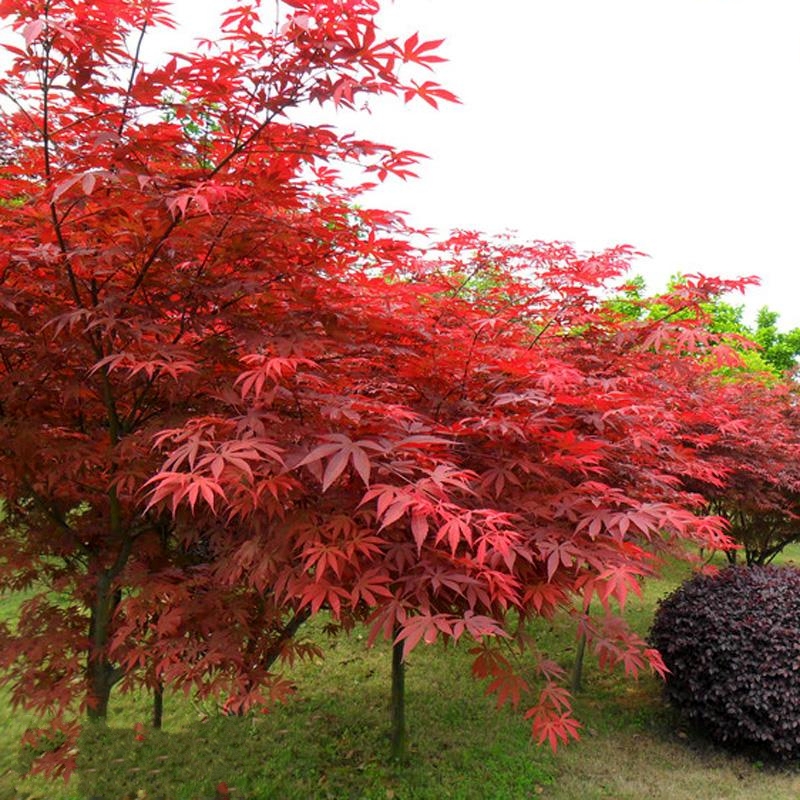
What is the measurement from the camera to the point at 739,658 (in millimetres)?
4938

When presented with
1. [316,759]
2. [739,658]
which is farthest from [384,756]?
[739,658]

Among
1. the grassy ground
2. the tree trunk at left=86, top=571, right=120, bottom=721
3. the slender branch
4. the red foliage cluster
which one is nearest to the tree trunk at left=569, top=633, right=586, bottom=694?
the grassy ground

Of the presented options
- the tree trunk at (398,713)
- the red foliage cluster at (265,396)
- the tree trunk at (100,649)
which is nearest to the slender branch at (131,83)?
the red foliage cluster at (265,396)

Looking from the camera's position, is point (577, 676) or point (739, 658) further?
point (577, 676)

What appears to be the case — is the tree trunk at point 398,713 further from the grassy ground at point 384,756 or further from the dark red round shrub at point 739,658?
the dark red round shrub at point 739,658

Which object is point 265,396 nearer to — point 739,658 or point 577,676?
point 739,658

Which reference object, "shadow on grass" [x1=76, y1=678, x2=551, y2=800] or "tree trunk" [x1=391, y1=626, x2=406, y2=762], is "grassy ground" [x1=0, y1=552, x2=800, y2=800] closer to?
"shadow on grass" [x1=76, y1=678, x2=551, y2=800]

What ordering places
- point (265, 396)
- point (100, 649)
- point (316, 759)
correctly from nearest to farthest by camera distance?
point (265, 396) → point (100, 649) → point (316, 759)

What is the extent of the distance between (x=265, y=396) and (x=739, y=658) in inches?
174

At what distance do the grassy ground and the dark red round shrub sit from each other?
0.31 m

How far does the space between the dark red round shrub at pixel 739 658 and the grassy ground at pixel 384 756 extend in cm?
31

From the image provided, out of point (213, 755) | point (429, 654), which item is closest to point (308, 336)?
point (213, 755)

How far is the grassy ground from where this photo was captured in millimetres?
4352

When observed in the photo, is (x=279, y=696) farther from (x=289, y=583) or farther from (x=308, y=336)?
(x=308, y=336)
